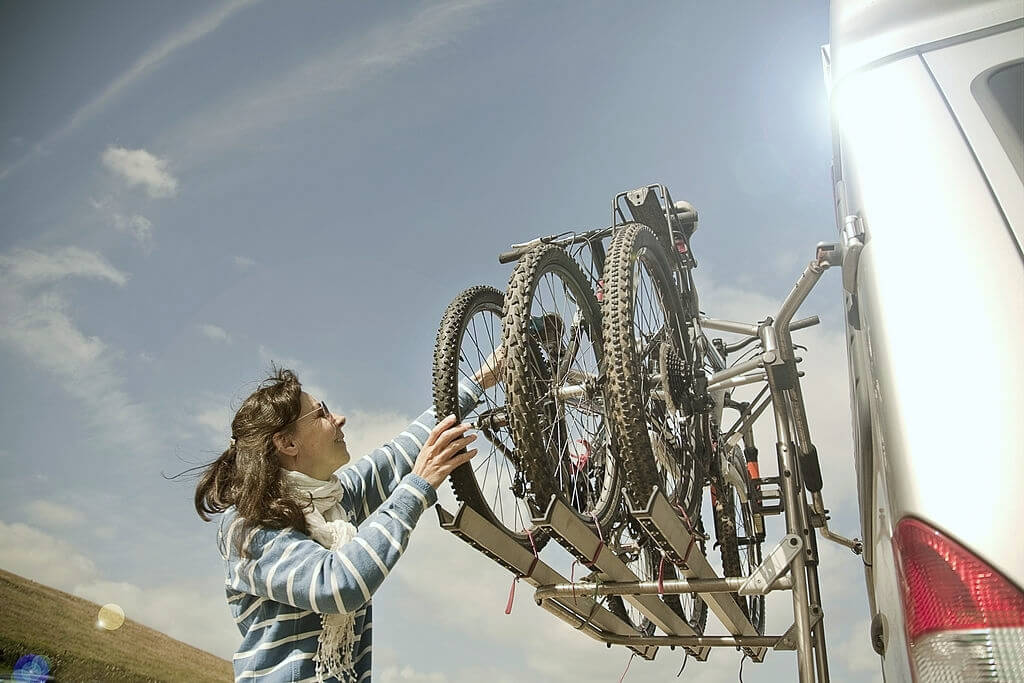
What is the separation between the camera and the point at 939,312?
2.85ft

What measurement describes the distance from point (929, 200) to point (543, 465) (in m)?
1.51

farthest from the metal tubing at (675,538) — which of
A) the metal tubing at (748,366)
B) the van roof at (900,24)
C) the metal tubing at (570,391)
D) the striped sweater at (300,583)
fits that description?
the van roof at (900,24)

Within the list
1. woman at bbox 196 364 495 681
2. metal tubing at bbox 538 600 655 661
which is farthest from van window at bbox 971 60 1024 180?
metal tubing at bbox 538 600 655 661

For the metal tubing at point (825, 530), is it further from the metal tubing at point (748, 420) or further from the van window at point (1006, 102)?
the van window at point (1006, 102)

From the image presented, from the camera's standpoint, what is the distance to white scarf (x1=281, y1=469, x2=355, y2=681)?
4.75ft

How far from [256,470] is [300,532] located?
166 mm

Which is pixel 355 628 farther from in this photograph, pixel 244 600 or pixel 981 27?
pixel 981 27

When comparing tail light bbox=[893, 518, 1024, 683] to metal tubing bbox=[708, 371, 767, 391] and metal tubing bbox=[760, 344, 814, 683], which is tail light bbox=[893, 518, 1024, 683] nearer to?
metal tubing bbox=[760, 344, 814, 683]

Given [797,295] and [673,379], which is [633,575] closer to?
[673,379]

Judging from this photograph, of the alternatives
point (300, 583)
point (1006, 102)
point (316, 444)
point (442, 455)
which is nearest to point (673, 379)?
point (442, 455)

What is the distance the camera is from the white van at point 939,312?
2.50 ft

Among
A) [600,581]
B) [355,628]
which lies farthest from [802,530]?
[355,628]

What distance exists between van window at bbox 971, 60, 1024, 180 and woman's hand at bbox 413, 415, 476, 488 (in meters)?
1.11

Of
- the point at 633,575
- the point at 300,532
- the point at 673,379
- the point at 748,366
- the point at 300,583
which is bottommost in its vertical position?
the point at 300,583
